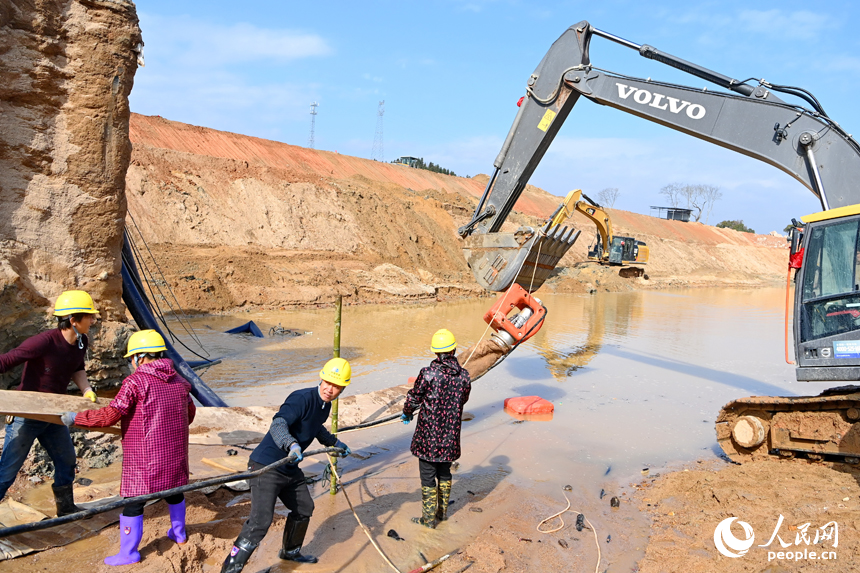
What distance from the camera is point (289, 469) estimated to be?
394 centimetres

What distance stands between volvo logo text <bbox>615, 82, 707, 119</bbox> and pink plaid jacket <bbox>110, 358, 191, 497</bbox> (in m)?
6.48

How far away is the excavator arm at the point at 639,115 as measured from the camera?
6.33 metres

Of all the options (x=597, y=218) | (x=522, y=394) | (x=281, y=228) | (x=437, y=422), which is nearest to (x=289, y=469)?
(x=437, y=422)

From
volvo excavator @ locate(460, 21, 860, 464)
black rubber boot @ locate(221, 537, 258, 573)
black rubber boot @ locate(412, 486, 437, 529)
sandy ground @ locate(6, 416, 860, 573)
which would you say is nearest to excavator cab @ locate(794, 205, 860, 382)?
volvo excavator @ locate(460, 21, 860, 464)

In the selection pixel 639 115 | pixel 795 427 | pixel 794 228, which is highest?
pixel 639 115

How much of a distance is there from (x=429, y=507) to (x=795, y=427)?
4702 millimetres

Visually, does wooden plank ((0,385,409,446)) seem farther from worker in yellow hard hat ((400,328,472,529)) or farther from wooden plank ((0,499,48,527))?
worker in yellow hard hat ((400,328,472,529))

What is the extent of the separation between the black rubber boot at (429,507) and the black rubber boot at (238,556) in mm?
1619

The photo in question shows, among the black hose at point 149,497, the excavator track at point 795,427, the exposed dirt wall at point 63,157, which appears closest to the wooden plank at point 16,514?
the black hose at point 149,497

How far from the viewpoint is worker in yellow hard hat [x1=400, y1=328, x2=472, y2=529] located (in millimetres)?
4910

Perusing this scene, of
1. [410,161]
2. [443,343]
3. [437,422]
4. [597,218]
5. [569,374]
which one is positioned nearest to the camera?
[437,422]

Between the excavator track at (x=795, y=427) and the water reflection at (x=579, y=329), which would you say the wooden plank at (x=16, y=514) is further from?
the water reflection at (x=579, y=329)

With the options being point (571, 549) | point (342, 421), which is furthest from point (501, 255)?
point (571, 549)

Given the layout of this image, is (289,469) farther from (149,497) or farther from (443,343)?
(443,343)
